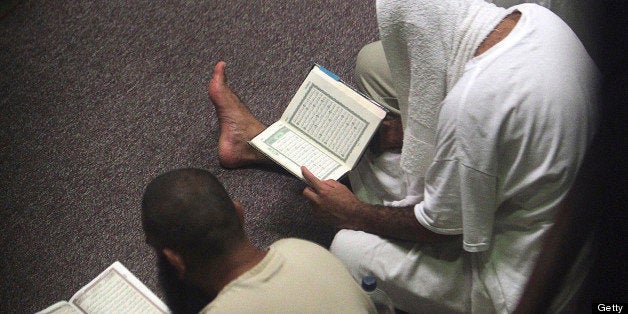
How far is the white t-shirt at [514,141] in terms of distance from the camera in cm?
95

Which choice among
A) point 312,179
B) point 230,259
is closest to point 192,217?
point 230,259

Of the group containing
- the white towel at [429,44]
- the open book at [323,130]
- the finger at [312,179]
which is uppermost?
the white towel at [429,44]

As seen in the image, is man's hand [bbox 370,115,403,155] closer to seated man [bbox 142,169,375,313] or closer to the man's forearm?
the man's forearm

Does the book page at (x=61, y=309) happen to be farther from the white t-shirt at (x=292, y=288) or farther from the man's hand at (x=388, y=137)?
the man's hand at (x=388, y=137)

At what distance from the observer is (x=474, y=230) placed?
3.51 feet

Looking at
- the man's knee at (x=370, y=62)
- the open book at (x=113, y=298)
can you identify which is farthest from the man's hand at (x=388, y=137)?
the open book at (x=113, y=298)

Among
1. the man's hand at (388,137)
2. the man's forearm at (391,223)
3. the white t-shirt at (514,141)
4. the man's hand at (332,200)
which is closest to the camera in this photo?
the white t-shirt at (514,141)

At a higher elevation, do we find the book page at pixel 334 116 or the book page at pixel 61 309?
the book page at pixel 334 116

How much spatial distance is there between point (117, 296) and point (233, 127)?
1.66 feet

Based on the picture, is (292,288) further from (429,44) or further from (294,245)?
(429,44)

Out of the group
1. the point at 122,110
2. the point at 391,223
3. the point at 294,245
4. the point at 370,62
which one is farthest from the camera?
the point at 122,110

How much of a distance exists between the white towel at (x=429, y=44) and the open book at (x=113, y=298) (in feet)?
2.34

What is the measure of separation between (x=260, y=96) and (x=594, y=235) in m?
1.26

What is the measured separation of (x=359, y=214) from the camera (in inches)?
52.6
